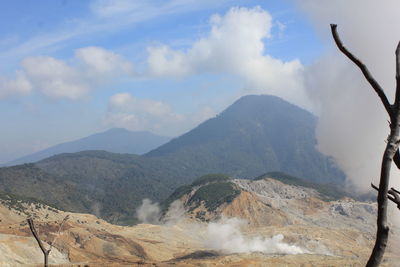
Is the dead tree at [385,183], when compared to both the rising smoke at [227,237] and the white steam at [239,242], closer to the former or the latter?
the rising smoke at [227,237]

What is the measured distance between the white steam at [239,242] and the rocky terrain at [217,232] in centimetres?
24

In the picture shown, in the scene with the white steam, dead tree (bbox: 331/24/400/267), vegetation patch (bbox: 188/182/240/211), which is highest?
dead tree (bbox: 331/24/400/267)

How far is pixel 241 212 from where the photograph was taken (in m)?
139

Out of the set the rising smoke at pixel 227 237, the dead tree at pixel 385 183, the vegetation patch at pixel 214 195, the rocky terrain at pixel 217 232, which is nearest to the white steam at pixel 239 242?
the rising smoke at pixel 227 237

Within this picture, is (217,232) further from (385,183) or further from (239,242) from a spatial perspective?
(385,183)

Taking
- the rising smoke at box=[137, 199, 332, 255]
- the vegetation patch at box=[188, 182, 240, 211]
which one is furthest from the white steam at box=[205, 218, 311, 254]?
the vegetation patch at box=[188, 182, 240, 211]

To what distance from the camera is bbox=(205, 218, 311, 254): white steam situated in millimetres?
96812

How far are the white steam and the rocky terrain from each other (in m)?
0.24

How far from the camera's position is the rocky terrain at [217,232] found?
7712 centimetres

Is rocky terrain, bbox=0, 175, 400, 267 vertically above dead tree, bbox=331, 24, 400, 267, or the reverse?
dead tree, bbox=331, 24, 400, 267

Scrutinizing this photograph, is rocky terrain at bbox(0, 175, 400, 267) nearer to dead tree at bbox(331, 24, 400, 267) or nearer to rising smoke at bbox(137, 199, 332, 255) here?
rising smoke at bbox(137, 199, 332, 255)

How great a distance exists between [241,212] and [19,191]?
96.7m

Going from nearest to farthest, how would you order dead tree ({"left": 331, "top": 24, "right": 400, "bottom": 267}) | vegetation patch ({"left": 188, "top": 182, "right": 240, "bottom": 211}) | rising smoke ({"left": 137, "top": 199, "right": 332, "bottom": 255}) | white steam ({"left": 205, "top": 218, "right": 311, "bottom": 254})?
dead tree ({"left": 331, "top": 24, "right": 400, "bottom": 267}), white steam ({"left": 205, "top": 218, "right": 311, "bottom": 254}), rising smoke ({"left": 137, "top": 199, "right": 332, "bottom": 255}), vegetation patch ({"left": 188, "top": 182, "right": 240, "bottom": 211})

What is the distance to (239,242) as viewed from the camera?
102m
